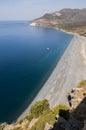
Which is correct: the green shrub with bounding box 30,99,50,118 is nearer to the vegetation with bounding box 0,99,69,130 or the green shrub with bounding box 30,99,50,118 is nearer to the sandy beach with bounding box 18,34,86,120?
the vegetation with bounding box 0,99,69,130

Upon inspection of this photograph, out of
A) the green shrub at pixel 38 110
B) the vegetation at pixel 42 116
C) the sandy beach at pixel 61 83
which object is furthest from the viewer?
the sandy beach at pixel 61 83

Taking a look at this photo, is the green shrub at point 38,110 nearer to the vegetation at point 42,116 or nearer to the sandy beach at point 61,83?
the vegetation at point 42,116

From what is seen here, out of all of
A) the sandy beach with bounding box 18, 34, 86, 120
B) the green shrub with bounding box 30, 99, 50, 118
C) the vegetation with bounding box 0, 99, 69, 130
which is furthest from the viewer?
the sandy beach with bounding box 18, 34, 86, 120

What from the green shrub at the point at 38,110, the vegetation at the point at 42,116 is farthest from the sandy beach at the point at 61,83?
the vegetation at the point at 42,116

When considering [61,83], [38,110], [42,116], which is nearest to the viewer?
[42,116]

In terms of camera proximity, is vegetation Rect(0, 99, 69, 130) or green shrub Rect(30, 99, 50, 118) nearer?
vegetation Rect(0, 99, 69, 130)

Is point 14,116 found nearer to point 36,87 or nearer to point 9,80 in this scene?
point 36,87

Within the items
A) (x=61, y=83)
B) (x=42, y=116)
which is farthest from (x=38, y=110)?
(x=61, y=83)

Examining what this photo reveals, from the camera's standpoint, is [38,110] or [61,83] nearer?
[38,110]

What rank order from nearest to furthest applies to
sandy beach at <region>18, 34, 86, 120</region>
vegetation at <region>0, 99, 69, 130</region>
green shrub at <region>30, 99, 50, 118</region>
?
vegetation at <region>0, 99, 69, 130</region> → green shrub at <region>30, 99, 50, 118</region> → sandy beach at <region>18, 34, 86, 120</region>

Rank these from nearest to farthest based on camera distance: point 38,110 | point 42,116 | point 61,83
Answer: point 42,116 → point 38,110 → point 61,83

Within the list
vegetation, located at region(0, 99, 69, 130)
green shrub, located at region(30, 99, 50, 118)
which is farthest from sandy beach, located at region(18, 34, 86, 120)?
vegetation, located at region(0, 99, 69, 130)

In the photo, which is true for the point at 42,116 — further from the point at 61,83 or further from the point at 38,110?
the point at 61,83

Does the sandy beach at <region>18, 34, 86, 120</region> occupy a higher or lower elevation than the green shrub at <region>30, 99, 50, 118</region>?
lower
